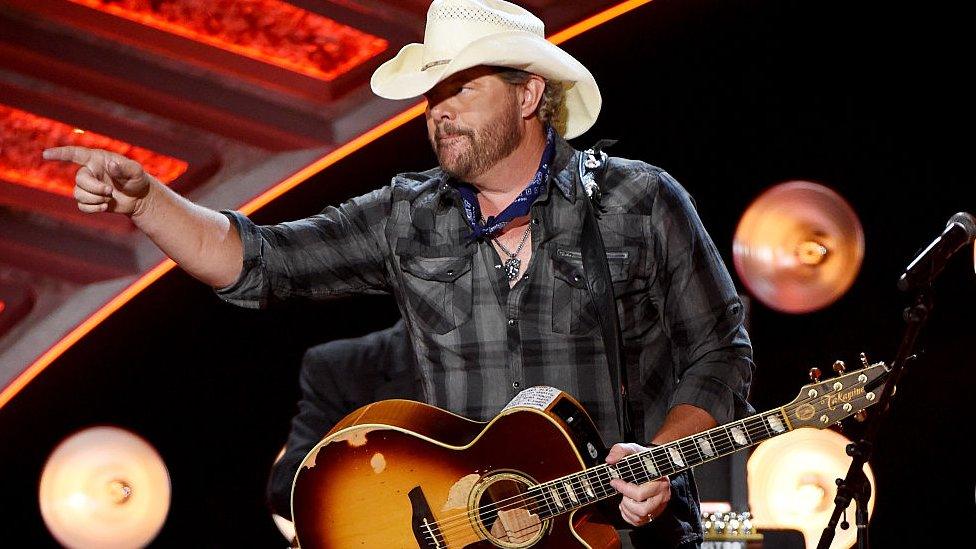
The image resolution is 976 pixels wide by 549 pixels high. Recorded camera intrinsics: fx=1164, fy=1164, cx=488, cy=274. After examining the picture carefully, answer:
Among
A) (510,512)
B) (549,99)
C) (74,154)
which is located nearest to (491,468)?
(510,512)

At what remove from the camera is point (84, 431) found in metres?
5.85

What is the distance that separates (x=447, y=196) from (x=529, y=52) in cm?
42

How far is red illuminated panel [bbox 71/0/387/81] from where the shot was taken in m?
4.77

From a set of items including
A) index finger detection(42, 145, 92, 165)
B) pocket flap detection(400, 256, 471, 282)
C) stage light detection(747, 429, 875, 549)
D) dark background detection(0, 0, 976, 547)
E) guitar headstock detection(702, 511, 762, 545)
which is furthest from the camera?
dark background detection(0, 0, 976, 547)

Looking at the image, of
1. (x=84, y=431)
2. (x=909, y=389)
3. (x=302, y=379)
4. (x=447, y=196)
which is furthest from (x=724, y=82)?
(x=84, y=431)

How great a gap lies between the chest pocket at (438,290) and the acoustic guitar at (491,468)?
236 millimetres

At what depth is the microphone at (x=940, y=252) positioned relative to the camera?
276 centimetres

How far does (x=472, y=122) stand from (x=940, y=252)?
116cm

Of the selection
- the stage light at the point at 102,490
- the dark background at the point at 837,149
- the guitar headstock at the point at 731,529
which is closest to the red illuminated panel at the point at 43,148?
the dark background at the point at 837,149

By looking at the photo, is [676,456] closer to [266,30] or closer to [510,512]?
[510,512]

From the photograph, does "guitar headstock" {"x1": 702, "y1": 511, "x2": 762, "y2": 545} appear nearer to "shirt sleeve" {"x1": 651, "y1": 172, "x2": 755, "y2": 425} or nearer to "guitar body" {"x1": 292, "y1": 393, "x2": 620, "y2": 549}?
"shirt sleeve" {"x1": 651, "y1": 172, "x2": 755, "y2": 425}

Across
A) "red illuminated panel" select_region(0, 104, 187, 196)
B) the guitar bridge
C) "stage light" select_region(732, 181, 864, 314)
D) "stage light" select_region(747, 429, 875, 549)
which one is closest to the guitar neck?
the guitar bridge

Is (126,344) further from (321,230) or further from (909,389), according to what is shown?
(909,389)

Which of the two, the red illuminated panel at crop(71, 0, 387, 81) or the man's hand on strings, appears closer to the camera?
the man's hand on strings
